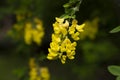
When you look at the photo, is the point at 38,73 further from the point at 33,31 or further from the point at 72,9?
the point at 72,9

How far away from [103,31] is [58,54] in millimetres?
2018

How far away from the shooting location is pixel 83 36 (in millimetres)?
4008

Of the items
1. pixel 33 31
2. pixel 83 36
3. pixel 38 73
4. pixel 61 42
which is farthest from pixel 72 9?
pixel 83 36

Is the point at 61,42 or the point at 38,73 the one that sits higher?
the point at 61,42

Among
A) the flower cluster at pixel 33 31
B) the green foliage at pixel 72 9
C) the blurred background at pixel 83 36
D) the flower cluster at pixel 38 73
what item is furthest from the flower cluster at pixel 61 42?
the flower cluster at pixel 33 31

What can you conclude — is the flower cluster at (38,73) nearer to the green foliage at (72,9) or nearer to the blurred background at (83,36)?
the blurred background at (83,36)

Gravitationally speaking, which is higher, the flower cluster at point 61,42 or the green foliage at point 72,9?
the green foliage at point 72,9

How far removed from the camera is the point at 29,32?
3.51m

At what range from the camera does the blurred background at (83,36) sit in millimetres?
3537

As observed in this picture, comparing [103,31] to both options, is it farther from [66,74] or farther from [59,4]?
[66,74]

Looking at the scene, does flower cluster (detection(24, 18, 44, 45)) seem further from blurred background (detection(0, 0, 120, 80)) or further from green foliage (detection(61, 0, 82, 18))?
green foliage (detection(61, 0, 82, 18))

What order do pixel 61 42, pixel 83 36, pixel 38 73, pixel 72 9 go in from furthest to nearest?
pixel 83 36
pixel 38 73
pixel 72 9
pixel 61 42

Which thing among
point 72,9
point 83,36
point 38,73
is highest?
point 72,9

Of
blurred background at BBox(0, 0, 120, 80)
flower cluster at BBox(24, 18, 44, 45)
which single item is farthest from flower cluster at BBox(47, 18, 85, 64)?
flower cluster at BBox(24, 18, 44, 45)
